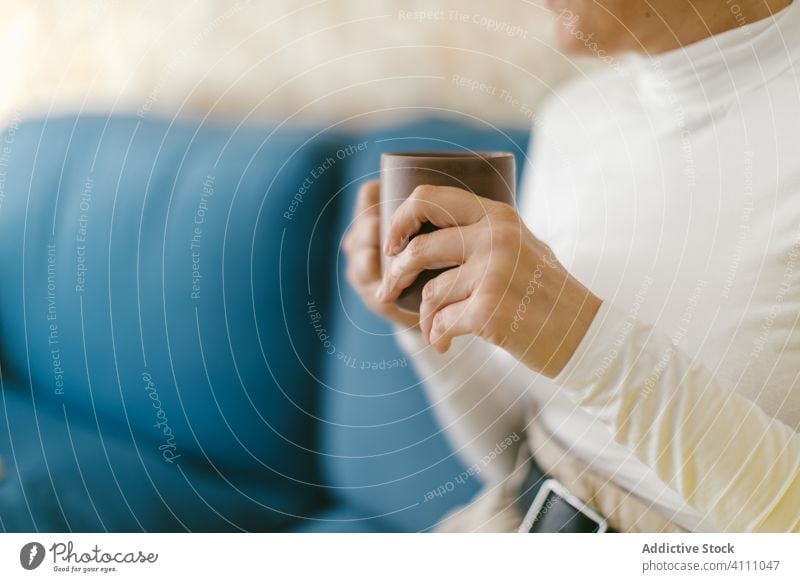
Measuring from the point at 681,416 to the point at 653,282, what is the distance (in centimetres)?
7

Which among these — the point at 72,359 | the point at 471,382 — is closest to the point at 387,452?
the point at 471,382

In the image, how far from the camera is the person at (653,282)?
347mm

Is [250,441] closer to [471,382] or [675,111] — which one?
[471,382]

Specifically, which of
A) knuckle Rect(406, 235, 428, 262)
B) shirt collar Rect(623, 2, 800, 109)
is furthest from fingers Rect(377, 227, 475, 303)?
shirt collar Rect(623, 2, 800, 109)

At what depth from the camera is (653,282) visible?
0.38 meters

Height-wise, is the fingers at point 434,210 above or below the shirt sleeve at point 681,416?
above

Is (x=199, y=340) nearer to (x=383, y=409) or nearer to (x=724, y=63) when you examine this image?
(x=383, y=409)

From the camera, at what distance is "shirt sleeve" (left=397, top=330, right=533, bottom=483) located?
0.38m

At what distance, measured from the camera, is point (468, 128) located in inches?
14.0
